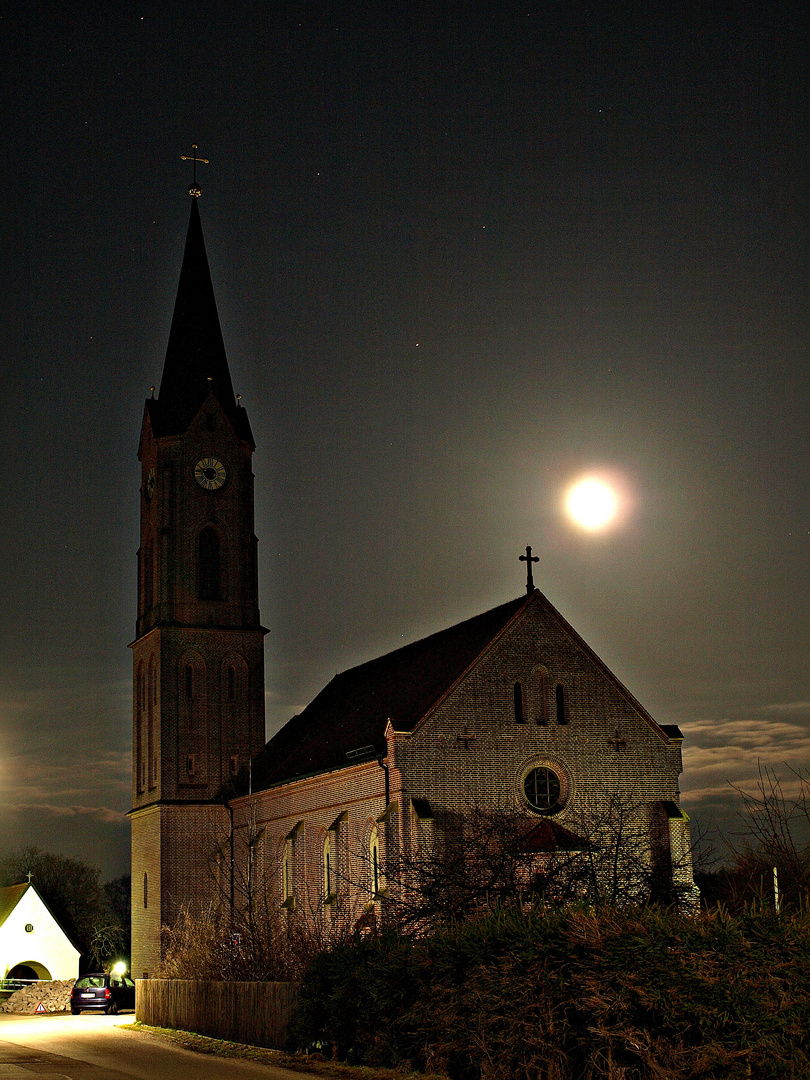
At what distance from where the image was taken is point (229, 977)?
2983 centimetres

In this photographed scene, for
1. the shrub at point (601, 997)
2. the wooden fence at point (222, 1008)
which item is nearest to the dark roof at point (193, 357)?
the wooden fence at point (222, 1008)

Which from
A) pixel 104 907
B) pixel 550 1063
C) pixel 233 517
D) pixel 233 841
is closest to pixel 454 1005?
pixel 550 1063

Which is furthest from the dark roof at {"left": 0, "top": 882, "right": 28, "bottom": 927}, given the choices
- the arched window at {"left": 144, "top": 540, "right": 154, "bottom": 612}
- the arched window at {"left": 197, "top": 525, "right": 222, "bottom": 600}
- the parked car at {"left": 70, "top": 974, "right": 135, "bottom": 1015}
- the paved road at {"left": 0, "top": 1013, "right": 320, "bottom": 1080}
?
the paved road at {"left": 0, "top": 1013, "right": 320, "bottom": 1080}

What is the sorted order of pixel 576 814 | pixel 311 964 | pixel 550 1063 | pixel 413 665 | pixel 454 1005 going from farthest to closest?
pixel 413 665 < pixel 576 814 < pixel 311 964 < pixel 454 1005 < pixel 550 1063

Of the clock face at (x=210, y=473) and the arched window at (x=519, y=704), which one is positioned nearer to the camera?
the arched window at (x=519, y=704)

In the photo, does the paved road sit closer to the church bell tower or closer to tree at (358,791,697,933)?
tree at (358,791,697,933)

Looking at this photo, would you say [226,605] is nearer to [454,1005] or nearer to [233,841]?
[233,841]

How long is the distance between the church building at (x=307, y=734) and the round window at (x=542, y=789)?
0.19 ft

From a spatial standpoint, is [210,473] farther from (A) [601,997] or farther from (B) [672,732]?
(A) [601,997]

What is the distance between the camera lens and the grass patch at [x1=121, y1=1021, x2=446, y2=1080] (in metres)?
19.5

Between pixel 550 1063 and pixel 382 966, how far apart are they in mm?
4674

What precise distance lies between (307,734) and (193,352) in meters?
18.2

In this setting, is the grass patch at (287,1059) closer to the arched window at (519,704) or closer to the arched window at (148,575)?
the arched window at (519,704)

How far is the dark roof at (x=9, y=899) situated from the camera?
269 ft
